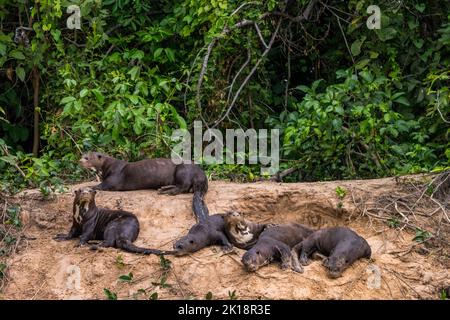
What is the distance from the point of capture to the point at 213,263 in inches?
246

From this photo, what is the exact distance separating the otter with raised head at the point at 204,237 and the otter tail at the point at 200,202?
0.13m

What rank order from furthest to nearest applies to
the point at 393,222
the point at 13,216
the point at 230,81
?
the point at 230,81 → the point at 13,216 → the point at 393,222

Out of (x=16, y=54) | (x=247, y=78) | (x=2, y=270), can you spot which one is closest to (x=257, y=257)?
(x=2, y=270)

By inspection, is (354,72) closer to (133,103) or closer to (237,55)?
(237,55)

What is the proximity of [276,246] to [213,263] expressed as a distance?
0.49m

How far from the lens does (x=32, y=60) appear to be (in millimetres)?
10031

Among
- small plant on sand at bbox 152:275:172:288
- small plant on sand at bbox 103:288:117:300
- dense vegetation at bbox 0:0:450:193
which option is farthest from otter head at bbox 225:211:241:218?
dense vegetation at bbox 0:0:450:193

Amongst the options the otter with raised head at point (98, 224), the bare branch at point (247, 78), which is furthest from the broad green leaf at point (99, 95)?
the otter with raised head at point (98, 224)

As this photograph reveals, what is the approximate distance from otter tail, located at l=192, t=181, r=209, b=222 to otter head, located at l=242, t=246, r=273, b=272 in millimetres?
754

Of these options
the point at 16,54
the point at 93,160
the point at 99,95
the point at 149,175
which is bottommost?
the point at 149,175

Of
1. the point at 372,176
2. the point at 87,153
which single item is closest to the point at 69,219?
the point at 87,153

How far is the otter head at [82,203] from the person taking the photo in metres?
6.87

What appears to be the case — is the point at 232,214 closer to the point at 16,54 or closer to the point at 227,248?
the point at 227,248

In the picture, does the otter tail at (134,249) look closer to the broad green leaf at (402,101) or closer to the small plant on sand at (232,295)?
the small plant on sand at (232,295)
